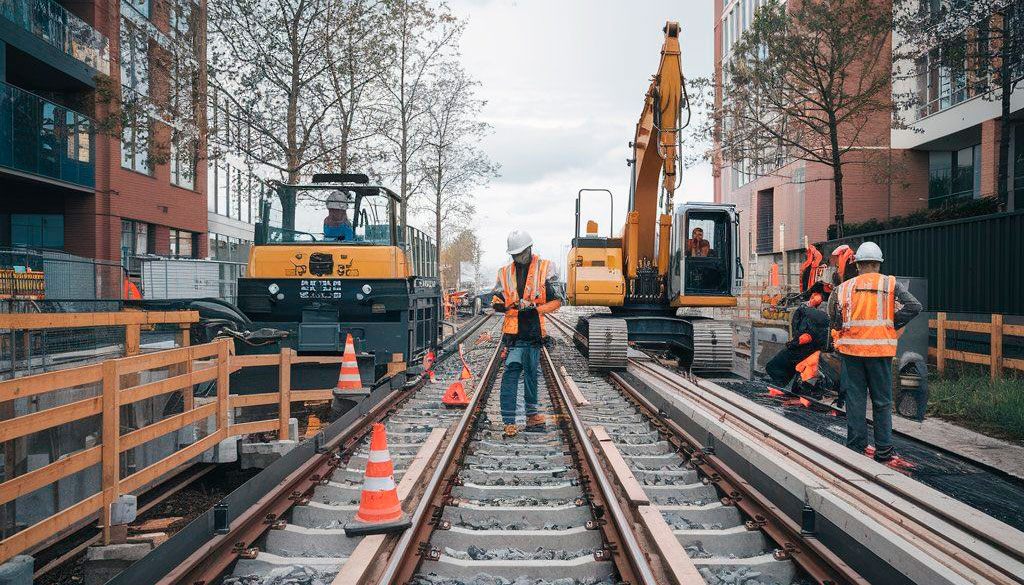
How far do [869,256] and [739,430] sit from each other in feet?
6.40

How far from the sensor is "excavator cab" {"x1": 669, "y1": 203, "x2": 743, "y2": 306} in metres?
12.6

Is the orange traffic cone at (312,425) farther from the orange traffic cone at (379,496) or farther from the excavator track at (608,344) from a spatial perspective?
the excavator track at (608,344)

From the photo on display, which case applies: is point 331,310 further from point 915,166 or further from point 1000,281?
point 915,166

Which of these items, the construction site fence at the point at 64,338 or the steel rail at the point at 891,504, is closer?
the steel rail at the point at 891,504

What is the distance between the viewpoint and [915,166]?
29266mm

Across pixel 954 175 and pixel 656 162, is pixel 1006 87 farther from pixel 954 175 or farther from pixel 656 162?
pixel 954 175

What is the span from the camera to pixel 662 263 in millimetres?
13367

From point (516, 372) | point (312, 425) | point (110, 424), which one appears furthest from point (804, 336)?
point (110, 424)

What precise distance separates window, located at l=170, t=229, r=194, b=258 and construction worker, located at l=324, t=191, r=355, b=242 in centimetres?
1861

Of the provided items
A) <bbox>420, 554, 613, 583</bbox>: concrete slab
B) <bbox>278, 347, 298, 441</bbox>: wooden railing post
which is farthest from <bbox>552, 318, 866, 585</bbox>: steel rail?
<bbox>278, 347, 298, 441</bbox>: wooden railing post

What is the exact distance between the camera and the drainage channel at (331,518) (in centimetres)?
403

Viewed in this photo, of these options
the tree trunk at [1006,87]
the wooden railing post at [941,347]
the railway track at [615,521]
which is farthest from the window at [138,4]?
the tree trunk at [1006,87]

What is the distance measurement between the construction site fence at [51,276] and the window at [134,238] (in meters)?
5.80

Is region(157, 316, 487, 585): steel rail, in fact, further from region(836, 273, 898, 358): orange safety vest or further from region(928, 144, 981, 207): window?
region(928, 144, 981, 207): window
